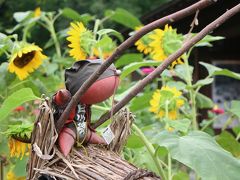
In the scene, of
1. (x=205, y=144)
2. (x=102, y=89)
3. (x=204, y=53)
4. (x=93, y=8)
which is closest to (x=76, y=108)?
(x=102, y=89)

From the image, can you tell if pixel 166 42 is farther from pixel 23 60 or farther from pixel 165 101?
pixel 23 60

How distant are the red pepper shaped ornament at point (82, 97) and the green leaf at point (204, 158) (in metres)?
0.08

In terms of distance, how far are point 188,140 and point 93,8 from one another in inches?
278

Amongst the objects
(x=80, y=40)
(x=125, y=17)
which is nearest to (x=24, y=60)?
(x=80, y=40)

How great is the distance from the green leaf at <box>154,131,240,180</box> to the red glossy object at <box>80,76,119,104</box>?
84mm

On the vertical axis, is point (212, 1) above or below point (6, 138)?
above

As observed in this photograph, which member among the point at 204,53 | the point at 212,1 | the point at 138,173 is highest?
the point at 212,1

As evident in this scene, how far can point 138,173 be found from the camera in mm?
574

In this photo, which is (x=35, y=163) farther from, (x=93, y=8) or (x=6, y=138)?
(x=93, y=8)

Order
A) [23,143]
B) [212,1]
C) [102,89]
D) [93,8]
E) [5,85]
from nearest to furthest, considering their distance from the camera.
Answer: [212,1]
[102,89]
[23,143]
[5,85]
[93,8]

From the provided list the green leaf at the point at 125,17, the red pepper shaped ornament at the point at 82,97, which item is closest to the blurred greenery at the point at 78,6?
the green leaf at the point at 125,17

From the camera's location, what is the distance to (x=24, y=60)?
896 millimetres

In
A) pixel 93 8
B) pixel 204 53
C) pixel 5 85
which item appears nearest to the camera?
pixel 5 85

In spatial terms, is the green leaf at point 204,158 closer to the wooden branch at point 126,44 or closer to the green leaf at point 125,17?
the wooden branch at point 126,44
